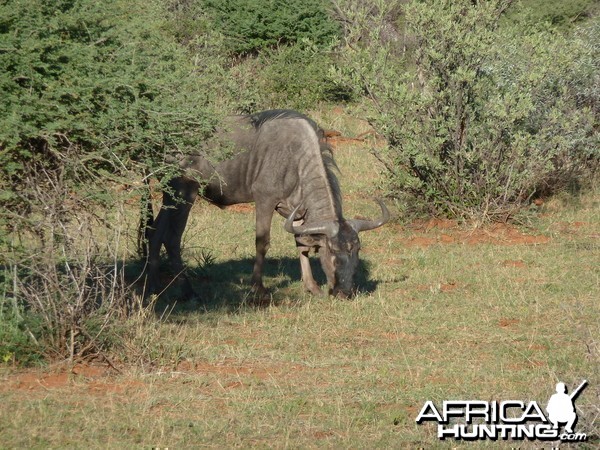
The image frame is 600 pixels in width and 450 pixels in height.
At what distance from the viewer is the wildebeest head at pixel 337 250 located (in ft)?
32.9

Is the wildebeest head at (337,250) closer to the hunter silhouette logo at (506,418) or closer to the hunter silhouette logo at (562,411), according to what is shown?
the hunter silhouette logo at (506,418)

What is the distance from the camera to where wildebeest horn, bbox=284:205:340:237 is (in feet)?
33.2

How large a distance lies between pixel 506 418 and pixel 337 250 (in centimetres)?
411

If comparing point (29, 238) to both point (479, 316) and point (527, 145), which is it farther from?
point (527, 145)

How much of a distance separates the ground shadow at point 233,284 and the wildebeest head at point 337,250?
548 mm

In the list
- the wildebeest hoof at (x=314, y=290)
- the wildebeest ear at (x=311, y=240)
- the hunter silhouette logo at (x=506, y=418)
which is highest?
the hunter silhouette logo at (x=506, y=418)

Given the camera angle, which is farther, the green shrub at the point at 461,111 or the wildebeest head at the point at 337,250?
the green shrub at the point at 461,111

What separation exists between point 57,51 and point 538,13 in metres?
21.6

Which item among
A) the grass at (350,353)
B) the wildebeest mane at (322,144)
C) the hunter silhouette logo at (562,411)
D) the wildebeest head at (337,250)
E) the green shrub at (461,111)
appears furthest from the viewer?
the green shrub at (461,111)

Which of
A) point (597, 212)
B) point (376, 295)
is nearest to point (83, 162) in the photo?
point (376, 295)

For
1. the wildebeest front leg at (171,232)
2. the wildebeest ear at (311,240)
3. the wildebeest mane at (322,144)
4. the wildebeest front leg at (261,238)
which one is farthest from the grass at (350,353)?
the wildebeest mane at (322,144)

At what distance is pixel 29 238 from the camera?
7.77m

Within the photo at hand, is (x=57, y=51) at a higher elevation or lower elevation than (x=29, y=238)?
higher

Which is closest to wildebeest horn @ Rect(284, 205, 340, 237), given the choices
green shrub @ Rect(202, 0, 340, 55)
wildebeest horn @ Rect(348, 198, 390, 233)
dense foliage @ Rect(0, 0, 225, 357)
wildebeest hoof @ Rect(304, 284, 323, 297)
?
wildebeest horn @ Rect(348, 198, 390, 233)
